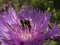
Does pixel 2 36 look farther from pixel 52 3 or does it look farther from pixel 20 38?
pixel 52 3

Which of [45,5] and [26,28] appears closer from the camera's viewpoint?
[26,28]

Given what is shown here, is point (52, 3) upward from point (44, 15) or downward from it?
upward

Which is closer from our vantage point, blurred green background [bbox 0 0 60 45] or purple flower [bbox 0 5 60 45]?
purple flower [bbox 0 5 60 45]

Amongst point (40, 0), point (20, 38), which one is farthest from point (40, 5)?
point (20, 38)

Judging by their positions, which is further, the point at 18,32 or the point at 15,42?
the point at 18,32

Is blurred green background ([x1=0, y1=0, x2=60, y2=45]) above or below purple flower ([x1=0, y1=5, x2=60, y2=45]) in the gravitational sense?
above

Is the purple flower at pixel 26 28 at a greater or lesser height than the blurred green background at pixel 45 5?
lesser

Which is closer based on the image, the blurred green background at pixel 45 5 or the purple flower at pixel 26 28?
the purple flower at pixel 26 28

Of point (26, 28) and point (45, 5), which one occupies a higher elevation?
point (45, 5)
